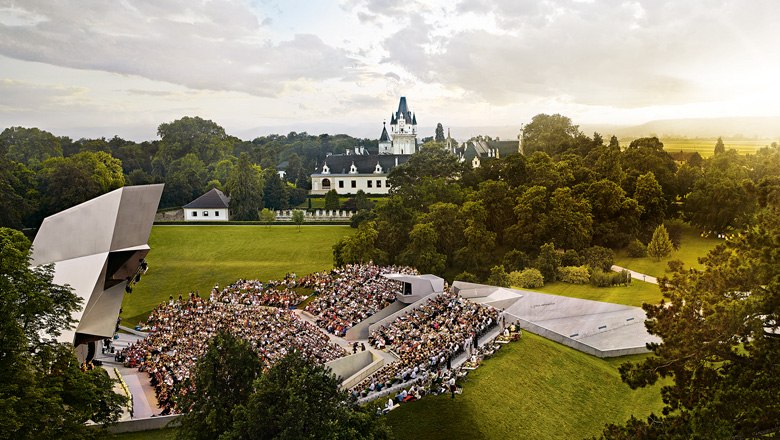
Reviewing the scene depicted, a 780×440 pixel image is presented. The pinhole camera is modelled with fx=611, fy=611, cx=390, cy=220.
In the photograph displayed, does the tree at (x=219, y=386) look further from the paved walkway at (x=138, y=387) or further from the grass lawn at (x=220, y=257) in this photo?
the grass lawn at (x=220, y=257)

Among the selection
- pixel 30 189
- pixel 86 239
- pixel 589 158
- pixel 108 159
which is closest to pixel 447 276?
pixel 589 158

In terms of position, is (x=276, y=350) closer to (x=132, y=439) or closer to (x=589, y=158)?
(x=132, y=439)

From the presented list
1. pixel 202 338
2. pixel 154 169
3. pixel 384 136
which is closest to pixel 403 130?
pixel 384 136

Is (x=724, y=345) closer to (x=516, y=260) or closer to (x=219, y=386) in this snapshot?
(x=219, y=386)

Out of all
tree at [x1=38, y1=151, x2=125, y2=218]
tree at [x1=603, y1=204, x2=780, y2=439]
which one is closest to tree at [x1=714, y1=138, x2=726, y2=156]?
tree at [x1=603, y1=204, x2=780, y2=439]

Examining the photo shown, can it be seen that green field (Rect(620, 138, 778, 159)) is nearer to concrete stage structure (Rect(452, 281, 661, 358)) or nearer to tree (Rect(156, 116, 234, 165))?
concrete stage structure (Rect(452, 281, 661, 358))

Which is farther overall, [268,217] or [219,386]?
[268,217]
